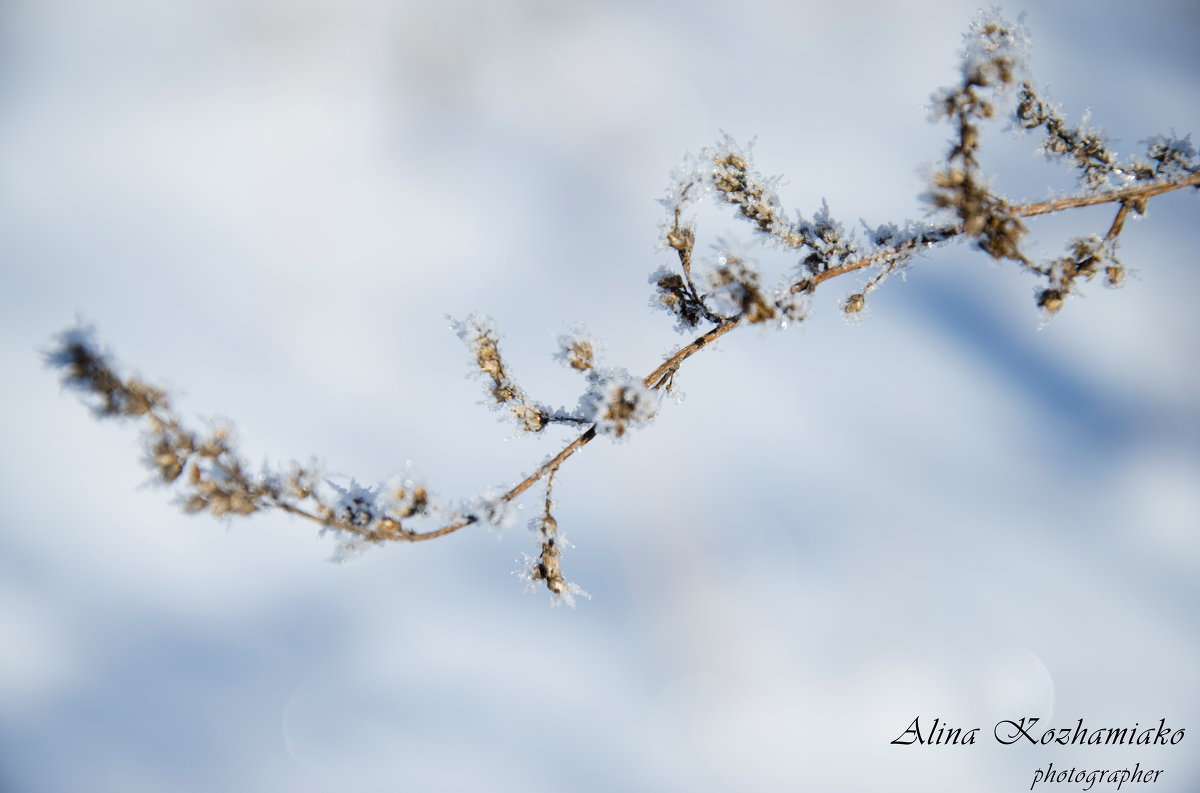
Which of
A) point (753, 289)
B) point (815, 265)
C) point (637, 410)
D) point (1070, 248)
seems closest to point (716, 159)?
point (815, 265)

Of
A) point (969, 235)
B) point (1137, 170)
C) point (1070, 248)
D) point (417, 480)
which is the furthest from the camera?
point (1137, 170)

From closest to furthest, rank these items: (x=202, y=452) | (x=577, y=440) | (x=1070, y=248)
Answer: (x=202, y=452), (x=577, y=440), (x=1070, y=248)

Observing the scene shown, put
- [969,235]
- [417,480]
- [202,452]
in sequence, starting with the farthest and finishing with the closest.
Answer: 1. [417,480]
2. [969,235]
3. [202,452]

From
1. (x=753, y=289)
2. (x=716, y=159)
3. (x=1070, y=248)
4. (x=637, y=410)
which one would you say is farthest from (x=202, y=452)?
(x=1070, y=248)

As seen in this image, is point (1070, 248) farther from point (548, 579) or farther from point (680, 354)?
point (548, 579)

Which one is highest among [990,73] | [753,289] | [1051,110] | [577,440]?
[1051,110]

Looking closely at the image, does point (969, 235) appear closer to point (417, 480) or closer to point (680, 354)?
point (680, 354)

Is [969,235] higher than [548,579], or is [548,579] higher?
[969,235]

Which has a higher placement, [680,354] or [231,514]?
[680,354]

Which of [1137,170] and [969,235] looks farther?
[1137,170]
